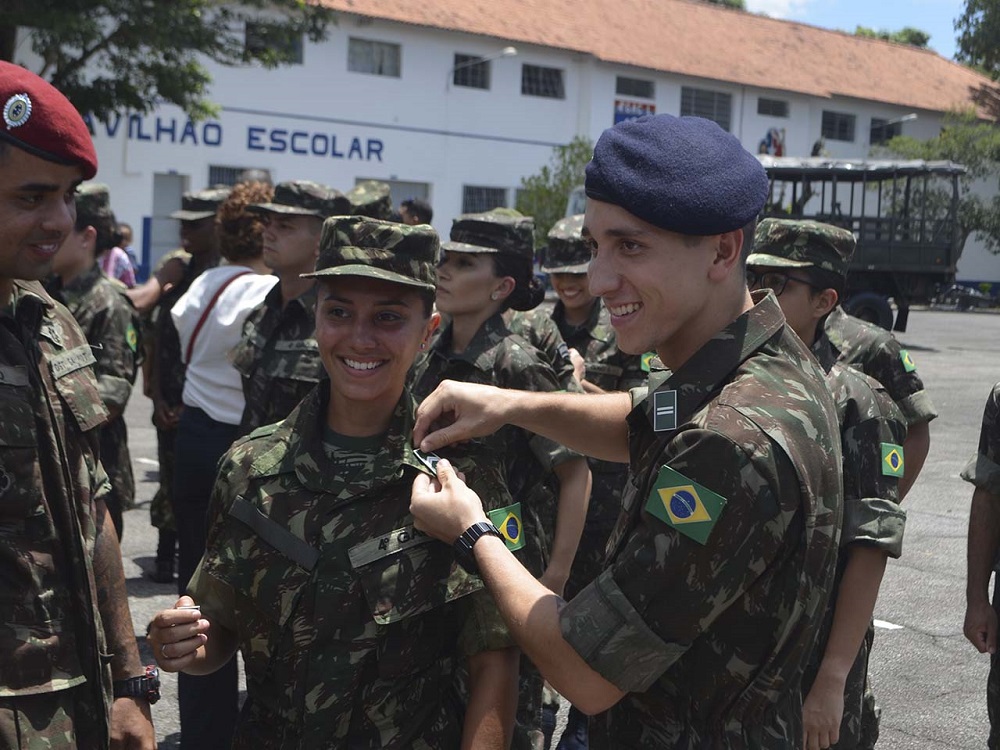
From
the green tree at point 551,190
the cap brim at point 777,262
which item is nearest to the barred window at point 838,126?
the green tree at point 551,190

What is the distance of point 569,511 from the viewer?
400 cm

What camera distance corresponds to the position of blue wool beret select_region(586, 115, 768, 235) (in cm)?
198

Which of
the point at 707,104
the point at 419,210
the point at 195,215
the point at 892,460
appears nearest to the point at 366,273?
the point at 892,460

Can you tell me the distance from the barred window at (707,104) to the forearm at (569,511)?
35560 mm

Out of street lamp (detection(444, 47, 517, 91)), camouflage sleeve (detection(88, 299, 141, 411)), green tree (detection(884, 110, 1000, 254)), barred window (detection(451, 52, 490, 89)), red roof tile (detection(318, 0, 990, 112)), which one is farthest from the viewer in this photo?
green tree (detection(884, 110, 1000, 254))

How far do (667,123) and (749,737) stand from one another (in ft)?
3.65

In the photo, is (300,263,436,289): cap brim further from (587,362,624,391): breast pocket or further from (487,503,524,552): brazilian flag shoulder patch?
(587,362,624,391): breast pocket

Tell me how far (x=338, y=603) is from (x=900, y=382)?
3182mm

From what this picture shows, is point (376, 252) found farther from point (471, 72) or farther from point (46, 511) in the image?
point (471, 72)

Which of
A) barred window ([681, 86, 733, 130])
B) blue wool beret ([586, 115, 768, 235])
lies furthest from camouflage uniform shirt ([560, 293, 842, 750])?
barred window ([681, 86, 733, 130])

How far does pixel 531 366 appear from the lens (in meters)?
4.15

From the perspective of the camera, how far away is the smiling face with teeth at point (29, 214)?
238 cm

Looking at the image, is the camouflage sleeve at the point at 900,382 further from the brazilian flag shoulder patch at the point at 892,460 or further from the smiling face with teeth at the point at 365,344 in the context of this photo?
the smiling face with teeth at the point at 365,344

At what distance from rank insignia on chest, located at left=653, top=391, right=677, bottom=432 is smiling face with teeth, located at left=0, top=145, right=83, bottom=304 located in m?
1.33
